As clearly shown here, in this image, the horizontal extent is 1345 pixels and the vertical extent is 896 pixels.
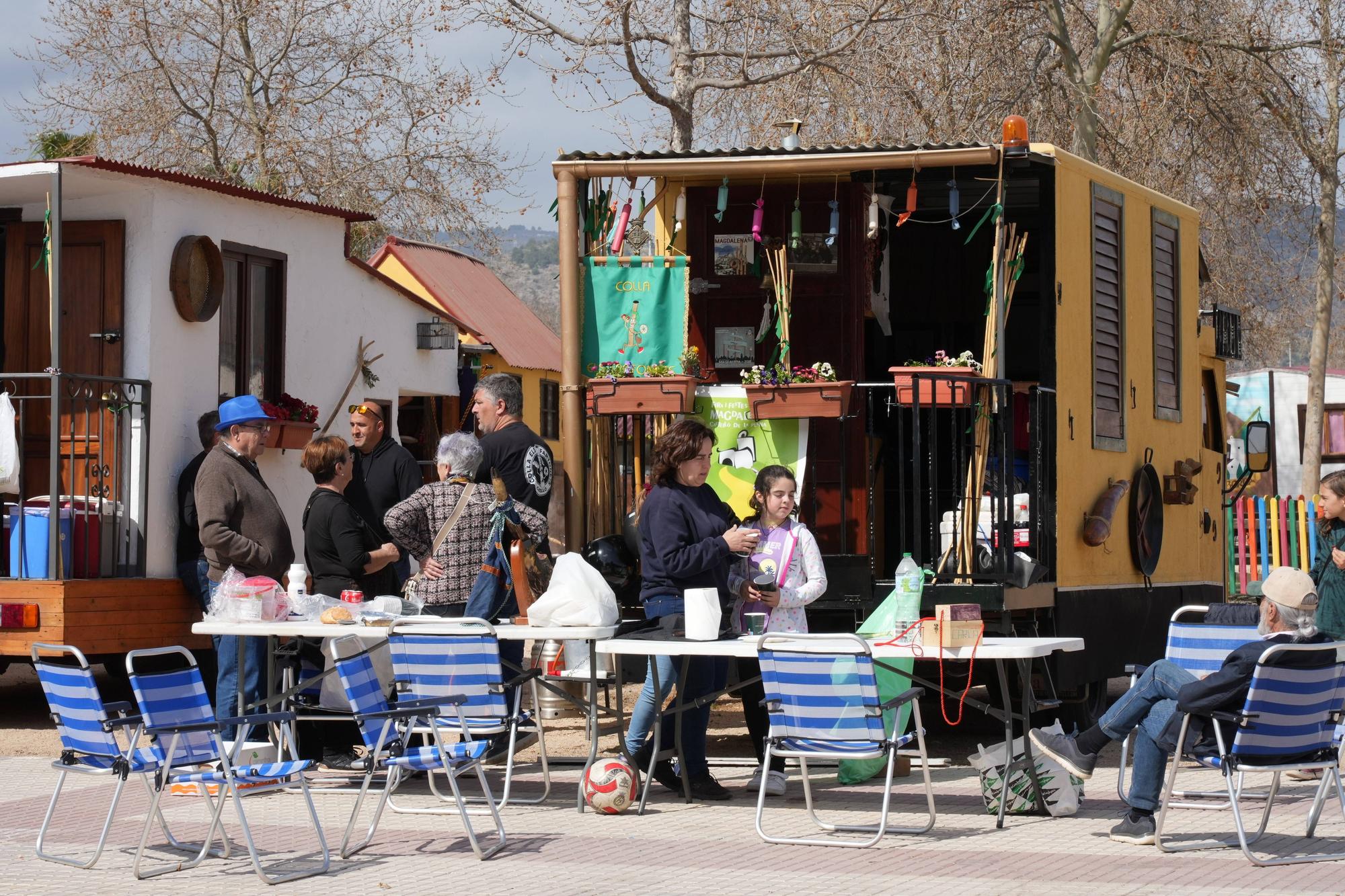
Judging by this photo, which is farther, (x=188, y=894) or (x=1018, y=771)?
(x=1018, y=771)

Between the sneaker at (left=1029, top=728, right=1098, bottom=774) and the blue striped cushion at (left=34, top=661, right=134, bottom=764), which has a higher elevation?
the blue striped cushion at (left=34, top=661, right=134, bottom=764)

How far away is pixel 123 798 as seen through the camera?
26.9ft

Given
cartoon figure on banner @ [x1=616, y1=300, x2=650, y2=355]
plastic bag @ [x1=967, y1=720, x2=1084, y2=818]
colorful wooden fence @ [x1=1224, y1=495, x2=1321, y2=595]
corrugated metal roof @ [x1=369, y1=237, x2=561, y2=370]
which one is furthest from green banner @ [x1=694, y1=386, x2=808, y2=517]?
colorful wooden fence @ [x1=1224, y1=495, x2=1321, y2=595]

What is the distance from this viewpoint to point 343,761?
28.3 feet

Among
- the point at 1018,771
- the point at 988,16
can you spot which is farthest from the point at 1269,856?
the point at 988,16

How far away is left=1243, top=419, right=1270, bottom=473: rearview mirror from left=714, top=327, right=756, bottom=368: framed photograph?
471cm

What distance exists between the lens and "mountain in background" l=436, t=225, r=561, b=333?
2659cm

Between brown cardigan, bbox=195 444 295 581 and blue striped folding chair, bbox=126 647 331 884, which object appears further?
brown cardigan, bbox=195 444 295 581

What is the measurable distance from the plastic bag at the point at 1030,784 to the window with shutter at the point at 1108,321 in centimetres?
270

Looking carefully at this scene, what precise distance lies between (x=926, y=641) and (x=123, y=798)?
3761 mm

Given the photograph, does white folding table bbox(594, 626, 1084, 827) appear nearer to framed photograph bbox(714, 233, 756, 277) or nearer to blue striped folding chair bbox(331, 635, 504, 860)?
blue striped folding chair bbox(331, 635, 504, 860)

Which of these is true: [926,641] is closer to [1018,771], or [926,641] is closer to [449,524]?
[1018,771]

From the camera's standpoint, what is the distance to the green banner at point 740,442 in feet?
30.1

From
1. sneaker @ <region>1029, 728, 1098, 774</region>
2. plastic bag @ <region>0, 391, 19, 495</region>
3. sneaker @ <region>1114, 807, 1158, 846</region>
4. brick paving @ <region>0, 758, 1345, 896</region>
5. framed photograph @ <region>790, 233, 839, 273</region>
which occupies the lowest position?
brick paving @ <region>0, 758, 1345, 896</region>
